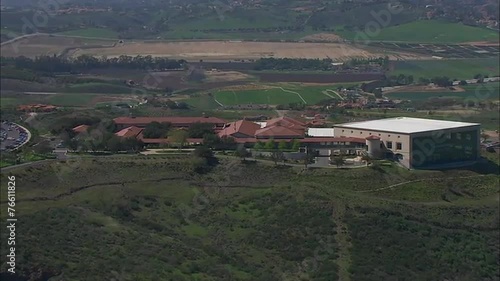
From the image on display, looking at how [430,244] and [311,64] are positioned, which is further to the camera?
[311,64]

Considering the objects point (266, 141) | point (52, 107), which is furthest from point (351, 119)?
point (52, 107)

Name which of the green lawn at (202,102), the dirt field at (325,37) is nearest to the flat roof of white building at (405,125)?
the green lawn at (202,102)

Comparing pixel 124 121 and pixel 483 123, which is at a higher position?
pixel 124 121

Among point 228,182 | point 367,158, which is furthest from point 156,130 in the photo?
point 367,158

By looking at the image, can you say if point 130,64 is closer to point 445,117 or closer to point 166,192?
point 445,117

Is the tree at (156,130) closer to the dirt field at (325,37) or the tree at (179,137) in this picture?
the tree at (179,137)

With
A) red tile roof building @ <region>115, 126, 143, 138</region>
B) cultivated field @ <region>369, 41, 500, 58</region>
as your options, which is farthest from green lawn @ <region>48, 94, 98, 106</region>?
cultivated field @ <region>369, 41, 500, 58</region>

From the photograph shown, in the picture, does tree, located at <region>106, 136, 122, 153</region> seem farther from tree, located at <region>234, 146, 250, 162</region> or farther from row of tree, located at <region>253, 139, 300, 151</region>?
row of tree, located at <region>253, 139, 300, 151</region>
